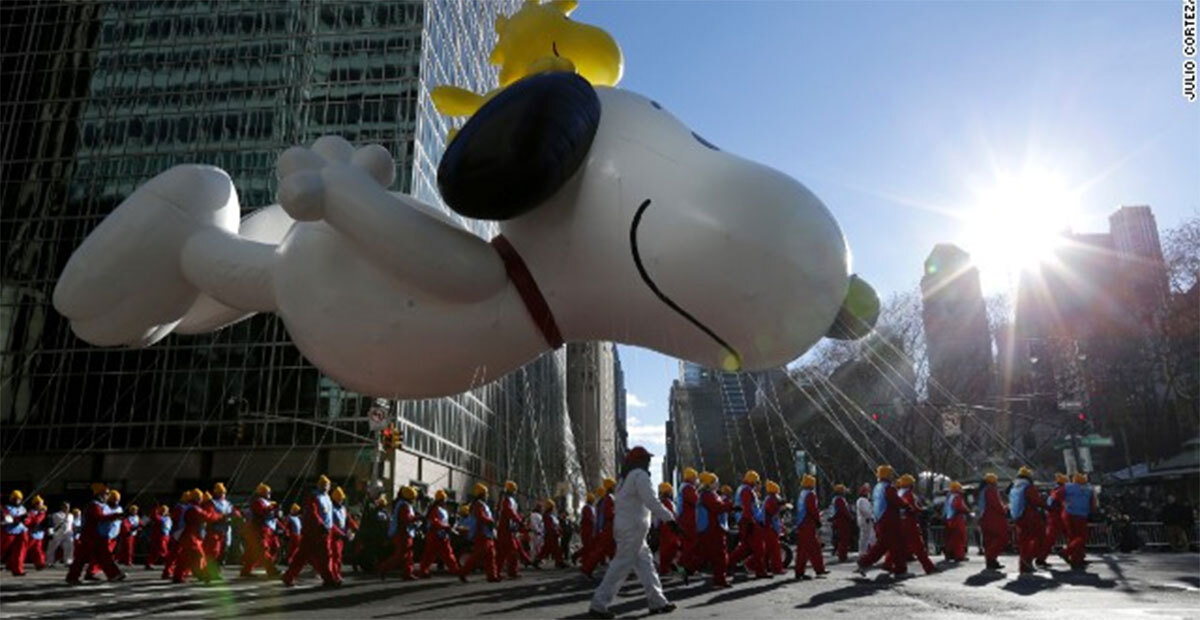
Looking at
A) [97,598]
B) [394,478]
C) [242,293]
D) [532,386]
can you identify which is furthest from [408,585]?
[532,386]

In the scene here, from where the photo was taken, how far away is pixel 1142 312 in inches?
1331

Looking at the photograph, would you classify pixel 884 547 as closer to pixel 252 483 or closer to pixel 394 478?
pixel 394 478

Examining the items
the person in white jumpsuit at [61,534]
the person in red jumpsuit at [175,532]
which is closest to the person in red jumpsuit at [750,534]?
the person in red jumpsuit at [175,532]

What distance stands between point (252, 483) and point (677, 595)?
78.7ft

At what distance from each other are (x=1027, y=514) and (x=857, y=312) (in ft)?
40.9

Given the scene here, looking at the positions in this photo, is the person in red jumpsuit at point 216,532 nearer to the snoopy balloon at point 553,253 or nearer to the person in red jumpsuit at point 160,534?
the person in red jumpsuit at point 160,534

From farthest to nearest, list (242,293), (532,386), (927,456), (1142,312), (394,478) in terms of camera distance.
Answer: (532,386) < (927,456) < (1142,312) < (394,478) < (242,293)

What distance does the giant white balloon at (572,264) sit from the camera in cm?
310

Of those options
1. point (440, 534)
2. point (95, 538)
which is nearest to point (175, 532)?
point (95, 538)

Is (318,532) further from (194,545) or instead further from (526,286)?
(526,286)

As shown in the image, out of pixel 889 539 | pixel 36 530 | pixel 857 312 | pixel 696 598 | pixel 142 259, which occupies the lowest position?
pixel 696 598

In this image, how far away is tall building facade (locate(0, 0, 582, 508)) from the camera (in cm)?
3106

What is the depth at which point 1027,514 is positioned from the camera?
45.3 feet

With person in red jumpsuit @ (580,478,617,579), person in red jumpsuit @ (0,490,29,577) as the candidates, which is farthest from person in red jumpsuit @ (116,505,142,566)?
person in red jumpsuit @ (580,478,617,579)
